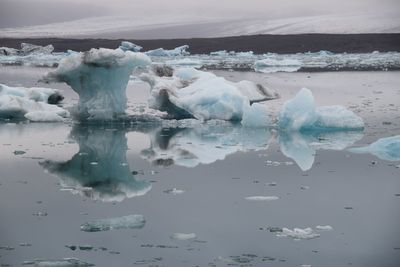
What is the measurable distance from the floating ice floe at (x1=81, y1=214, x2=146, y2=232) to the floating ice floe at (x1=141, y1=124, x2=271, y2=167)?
149 centimetres

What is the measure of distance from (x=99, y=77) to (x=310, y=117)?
2.09 meters

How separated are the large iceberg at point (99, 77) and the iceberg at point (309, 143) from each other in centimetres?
165

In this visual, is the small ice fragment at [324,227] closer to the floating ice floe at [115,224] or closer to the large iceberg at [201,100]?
the floating ice floe at [115,224]

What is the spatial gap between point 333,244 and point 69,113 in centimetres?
457

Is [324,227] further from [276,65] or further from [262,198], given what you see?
[276,65]

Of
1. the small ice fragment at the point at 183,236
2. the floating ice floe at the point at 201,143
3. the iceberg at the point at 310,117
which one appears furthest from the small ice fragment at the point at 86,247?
the iceberg at the point at 310,117

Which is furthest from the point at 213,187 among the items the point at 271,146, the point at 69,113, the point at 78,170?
the point at 69,113

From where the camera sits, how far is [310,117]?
6.45m

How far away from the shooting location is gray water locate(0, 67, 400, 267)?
9.46 feet

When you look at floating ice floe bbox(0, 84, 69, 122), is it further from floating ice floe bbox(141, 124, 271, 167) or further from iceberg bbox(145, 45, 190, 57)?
iceberg bbox(145, 45, 190, 57)

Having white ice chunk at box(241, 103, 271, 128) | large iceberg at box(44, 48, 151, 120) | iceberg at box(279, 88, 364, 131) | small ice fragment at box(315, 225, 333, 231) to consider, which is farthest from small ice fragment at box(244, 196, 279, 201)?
large iceberg at box(44, 48, 151, 120)

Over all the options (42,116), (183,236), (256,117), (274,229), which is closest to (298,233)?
(274,229)

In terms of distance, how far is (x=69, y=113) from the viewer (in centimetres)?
711

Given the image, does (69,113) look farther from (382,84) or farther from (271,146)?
(382,84)
